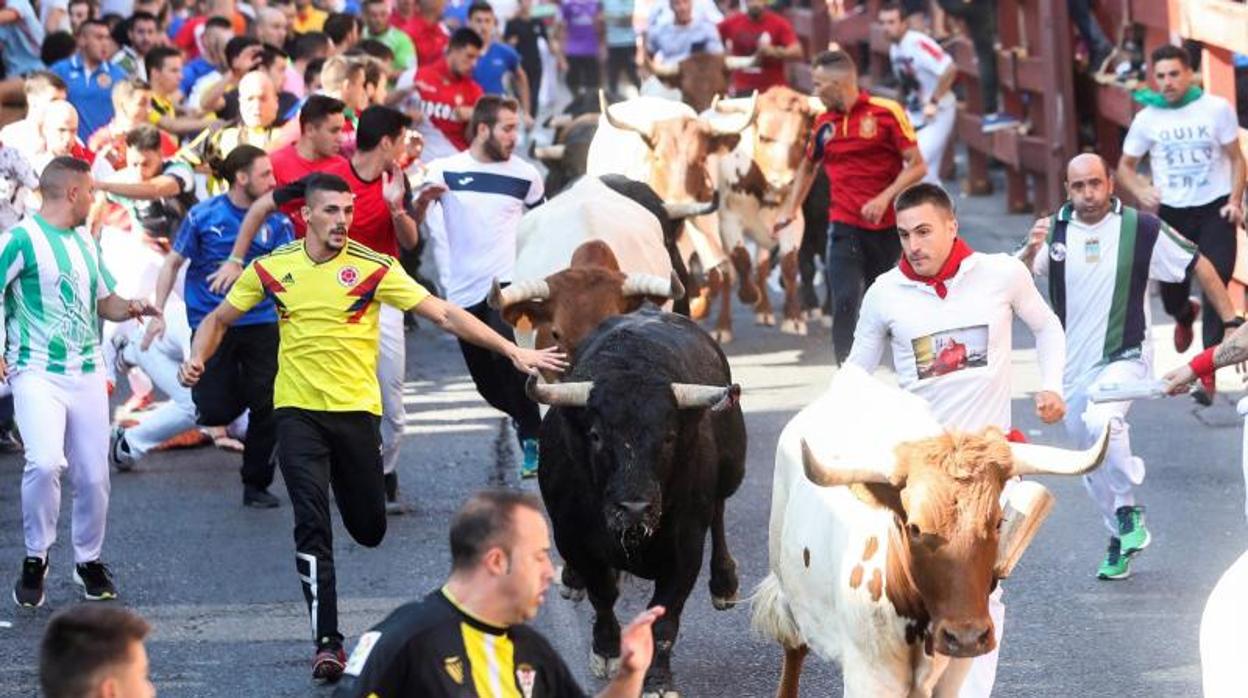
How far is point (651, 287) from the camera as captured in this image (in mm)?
10461

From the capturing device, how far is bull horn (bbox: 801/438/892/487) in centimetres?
661

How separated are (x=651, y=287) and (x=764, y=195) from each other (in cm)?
652

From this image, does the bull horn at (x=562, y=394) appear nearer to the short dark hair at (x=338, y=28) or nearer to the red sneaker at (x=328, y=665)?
the red sneaker at (x=328, y=665)

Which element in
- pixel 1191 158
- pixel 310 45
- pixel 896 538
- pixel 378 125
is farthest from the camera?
pixel 310 45

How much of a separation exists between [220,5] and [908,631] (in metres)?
14.7

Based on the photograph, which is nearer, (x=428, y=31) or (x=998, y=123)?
(x=428, y=31)

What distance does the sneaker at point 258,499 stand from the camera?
38.4 feet

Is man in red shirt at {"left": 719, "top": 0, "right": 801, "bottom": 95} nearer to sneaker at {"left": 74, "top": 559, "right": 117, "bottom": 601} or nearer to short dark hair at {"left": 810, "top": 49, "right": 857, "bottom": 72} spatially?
short dark hair at {"left": 810, "top": 49, "right": 857, "bottom": 72}

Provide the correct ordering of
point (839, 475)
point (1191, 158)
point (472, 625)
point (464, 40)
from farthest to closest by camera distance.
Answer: point (464, 40) < point (1191, 158) < point (839, 475) < point (472, 625)

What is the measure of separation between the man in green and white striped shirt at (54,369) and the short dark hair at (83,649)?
5.10 metres

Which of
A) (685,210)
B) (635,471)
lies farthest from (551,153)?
(635,471)

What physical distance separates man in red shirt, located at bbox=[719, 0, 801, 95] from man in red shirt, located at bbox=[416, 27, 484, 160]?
427 cm

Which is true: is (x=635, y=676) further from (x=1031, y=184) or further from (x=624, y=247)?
(x=1031, y=184)

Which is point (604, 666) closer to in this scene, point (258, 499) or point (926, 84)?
point (258, 499)
